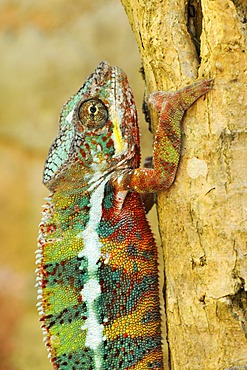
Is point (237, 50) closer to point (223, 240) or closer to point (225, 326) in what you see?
point (223, 240)

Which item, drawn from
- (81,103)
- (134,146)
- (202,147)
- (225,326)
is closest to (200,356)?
(225,326)

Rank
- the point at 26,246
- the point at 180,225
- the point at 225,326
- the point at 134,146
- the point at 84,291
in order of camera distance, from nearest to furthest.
A: the point at 225,326 < the point at 180,225 < the point at 84,291 < the point at 134,146 < the point at 26,246

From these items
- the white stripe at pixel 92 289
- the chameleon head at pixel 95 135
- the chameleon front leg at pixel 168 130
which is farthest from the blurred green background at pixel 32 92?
the chameleon front leg at pixel 168 130

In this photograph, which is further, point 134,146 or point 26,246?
point 26,246

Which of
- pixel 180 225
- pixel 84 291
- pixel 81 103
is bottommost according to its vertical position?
pixel 84 291

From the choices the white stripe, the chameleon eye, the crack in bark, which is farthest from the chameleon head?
the crack in bark

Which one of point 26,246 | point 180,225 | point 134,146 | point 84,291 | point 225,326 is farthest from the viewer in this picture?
point 26,246

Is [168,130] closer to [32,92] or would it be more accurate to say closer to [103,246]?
[103,246]

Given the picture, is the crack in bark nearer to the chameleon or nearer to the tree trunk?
the tree trunk

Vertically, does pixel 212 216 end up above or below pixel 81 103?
below
